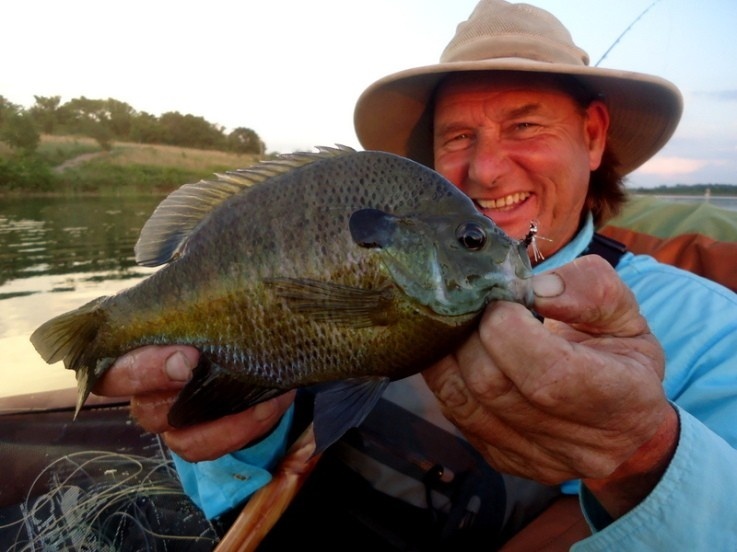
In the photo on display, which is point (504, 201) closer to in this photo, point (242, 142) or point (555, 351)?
point (555, 351)

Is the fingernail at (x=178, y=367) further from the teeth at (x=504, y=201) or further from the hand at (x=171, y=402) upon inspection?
the teeth at (x=504, y=201)

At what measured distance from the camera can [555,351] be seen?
1.14 m

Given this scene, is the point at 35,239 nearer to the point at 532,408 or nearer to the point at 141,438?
the point at 141,438

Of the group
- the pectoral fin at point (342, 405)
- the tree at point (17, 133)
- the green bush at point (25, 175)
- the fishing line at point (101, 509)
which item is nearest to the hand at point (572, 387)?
the pectoral fin at point (342, 405)

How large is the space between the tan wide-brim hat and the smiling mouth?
62 centimetres

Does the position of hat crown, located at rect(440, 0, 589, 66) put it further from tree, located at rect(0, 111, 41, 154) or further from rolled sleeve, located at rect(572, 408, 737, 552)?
tree, located at rect(0, 111, 41, 154)

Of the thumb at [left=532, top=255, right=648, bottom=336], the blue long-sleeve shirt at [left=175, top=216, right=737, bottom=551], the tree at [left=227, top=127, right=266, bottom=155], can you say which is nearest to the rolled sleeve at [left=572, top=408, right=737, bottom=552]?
the blue long-sleeve shirt at [left=175, top=216, right=737, bottom=551]

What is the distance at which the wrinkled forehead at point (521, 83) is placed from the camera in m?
2.76

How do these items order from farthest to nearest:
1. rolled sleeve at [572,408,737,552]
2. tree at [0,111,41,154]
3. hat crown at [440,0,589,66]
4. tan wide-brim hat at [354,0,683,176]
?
tree at [0,111,41,154] → hat crown at [440,0,589,66] → tan wide-brim hat at [354,0,683,176] → rolled sleeve at [572,408,737,552]

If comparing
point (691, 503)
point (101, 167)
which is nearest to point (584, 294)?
point (691, 503)

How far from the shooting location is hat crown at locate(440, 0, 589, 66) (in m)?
2.83

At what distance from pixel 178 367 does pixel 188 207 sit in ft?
1.74

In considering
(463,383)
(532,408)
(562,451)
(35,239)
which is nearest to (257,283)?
(463,383)

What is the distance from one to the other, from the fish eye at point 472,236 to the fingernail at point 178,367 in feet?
3.01
